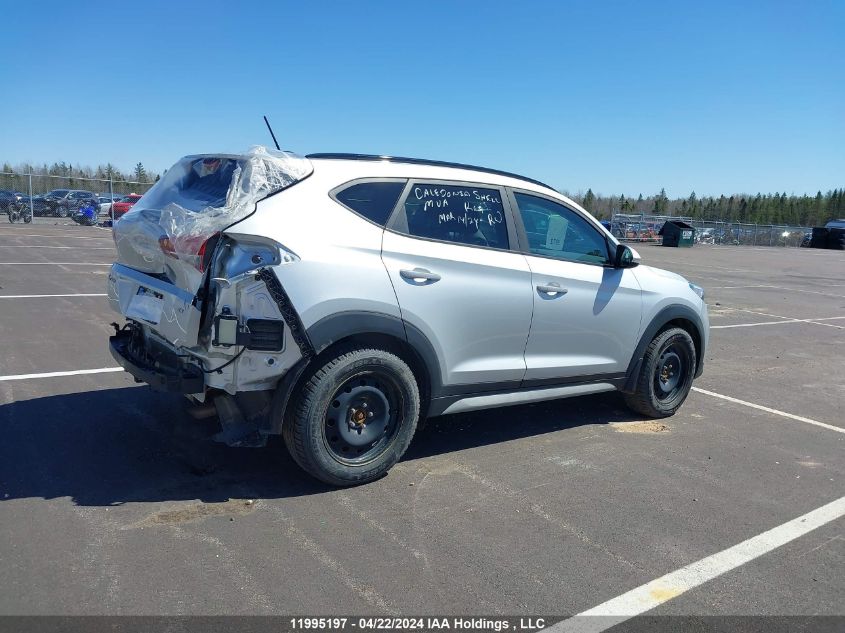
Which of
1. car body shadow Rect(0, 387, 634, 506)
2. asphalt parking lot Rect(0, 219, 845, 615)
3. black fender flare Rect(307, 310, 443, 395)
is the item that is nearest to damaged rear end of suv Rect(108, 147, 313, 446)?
black fender flare Rect(307, 310, 443, 395)

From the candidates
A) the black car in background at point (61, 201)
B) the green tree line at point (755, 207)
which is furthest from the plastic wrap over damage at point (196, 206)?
the green tree line at point (755, 207)

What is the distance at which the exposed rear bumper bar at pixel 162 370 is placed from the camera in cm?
388

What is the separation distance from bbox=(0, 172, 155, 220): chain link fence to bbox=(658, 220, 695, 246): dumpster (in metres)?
28.4

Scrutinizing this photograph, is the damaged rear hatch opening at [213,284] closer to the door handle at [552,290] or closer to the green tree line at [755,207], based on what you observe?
the door handle at [552,290]

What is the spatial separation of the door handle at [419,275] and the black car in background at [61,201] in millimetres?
32423

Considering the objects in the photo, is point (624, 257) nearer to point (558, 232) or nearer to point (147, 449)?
point (558, 232)

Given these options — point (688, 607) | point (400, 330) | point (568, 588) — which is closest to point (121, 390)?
point (400, 330)

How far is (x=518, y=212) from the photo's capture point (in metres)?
4.94

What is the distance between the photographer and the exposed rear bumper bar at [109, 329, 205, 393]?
3.88 metres

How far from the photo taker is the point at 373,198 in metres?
4.23

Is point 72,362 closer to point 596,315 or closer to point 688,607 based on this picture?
point 596,315

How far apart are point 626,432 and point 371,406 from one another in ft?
8.38

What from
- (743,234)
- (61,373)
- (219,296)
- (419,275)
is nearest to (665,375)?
(419,275)

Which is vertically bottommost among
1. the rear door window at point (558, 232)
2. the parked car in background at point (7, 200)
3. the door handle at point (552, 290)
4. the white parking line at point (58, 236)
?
the white parking line at point (58, 236)
